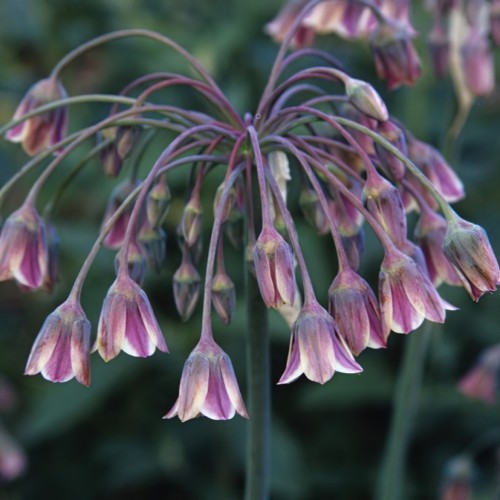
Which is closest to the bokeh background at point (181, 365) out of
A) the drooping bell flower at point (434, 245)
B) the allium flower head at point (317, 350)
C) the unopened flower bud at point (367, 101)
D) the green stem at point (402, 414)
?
the green stem at point (402, 414)

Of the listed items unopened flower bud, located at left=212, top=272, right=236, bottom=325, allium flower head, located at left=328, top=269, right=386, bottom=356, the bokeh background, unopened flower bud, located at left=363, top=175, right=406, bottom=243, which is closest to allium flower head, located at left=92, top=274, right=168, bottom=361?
unopened flower bud, located at left=212, top=272, right=236, bottom=325

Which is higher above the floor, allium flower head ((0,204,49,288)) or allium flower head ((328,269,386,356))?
allium flower head ((0,204,49,288))

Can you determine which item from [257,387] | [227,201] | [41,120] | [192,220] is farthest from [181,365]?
[227,201]

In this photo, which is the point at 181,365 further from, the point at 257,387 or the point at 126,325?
the point at 126,325

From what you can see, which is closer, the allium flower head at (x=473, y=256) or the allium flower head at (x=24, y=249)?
the allium flower head at (x=473, y=256)

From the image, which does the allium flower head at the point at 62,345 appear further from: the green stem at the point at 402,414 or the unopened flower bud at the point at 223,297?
the green stem at the point at 402,414

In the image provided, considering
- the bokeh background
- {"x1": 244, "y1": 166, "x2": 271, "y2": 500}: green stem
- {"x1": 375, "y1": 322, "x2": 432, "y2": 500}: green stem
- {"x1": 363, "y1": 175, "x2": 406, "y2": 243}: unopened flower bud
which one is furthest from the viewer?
the bokeh background

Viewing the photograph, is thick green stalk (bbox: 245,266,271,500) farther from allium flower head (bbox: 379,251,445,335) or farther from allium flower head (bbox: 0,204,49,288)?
allium flower head (bbox: 0,204,49,288)
